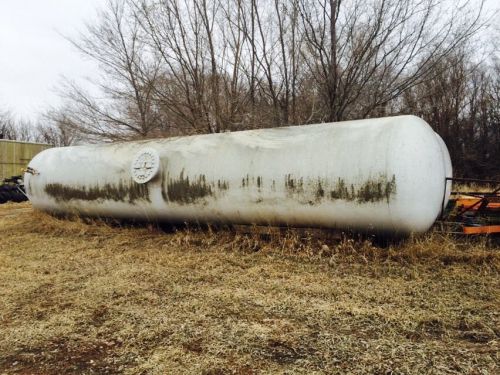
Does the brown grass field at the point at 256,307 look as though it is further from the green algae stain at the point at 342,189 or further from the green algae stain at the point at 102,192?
the green algae stain at the point at 102,192

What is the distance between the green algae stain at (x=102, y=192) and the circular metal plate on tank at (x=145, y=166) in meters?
0.19

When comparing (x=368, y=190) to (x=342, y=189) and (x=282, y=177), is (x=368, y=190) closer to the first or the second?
(x=342, y=189)

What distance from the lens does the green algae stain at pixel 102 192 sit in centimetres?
645

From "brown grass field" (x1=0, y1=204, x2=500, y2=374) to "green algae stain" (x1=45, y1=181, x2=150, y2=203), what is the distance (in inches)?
45.4

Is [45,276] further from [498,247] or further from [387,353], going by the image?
[498,247]

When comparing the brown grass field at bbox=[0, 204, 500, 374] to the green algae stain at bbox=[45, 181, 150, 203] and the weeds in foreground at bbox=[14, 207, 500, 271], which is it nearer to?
Answer: the weeds in foreground at bbox=[14, 207, 500, 271]

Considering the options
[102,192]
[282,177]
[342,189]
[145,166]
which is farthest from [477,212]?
[102,192]

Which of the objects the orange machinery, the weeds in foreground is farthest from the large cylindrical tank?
the orange machinery

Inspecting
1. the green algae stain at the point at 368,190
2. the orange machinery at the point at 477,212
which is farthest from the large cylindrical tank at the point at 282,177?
the orange machinery at the point at 477,212

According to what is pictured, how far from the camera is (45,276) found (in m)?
4.41

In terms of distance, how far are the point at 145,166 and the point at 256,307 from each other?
369cm

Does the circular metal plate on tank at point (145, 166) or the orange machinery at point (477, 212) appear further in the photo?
the circular metal plate on tank at point (145, 166)

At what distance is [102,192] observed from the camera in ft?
22.8

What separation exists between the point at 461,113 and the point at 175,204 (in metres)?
23.4
